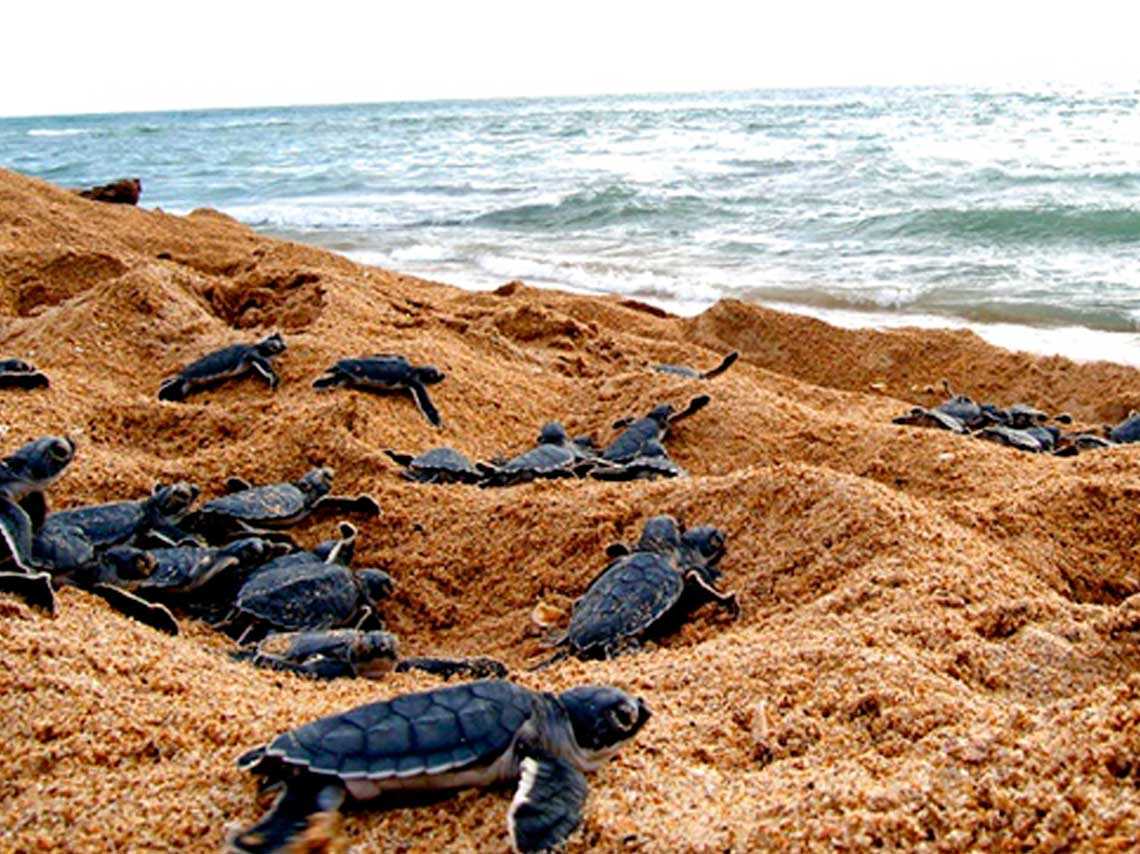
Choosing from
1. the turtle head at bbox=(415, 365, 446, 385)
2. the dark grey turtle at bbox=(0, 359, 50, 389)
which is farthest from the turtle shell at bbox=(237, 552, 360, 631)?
the dark grey turtle at bbox=(0, 359, 50, 389)

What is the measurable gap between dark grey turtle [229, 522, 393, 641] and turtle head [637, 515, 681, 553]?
2.72 feet

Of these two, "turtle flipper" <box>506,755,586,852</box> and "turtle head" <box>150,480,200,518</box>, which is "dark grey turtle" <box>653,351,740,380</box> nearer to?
"turtle head" <box>150,480,200,518</box>

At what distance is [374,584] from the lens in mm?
3145

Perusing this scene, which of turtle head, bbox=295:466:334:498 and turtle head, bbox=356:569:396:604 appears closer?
turtle head, bbox=356:569:396:604

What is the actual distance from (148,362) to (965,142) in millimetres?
18231

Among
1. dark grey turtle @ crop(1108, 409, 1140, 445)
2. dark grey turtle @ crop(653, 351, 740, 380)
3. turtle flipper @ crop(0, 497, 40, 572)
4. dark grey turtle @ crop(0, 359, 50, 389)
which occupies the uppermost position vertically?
turtle flipper @ crop(0, 497, 40, 572)

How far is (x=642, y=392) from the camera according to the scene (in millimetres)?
5266

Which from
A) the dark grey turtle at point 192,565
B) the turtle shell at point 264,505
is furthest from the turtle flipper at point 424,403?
the dark grey turtle at point 192,565

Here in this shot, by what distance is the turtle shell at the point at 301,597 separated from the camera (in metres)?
2.88

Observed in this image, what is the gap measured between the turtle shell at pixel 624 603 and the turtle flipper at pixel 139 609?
42.0 inches

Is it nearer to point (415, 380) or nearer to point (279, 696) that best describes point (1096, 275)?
point (415, 380)

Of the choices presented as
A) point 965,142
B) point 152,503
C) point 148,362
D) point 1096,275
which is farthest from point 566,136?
point 152,503

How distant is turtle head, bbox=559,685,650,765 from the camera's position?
1750mm

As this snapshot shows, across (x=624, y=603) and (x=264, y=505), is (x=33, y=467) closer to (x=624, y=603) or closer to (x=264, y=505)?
(x=264, y=505)
